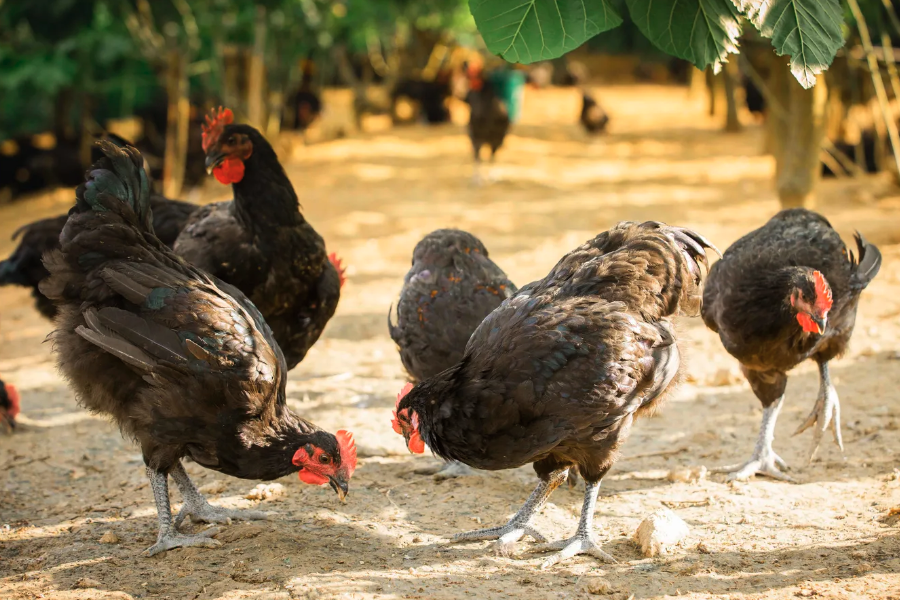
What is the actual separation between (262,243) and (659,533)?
2.66m

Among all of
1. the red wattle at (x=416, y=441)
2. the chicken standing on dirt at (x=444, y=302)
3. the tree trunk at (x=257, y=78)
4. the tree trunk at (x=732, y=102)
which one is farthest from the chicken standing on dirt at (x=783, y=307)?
the tree trunk at (x=732, y=102)

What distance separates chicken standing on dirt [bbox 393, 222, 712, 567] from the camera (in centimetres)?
341

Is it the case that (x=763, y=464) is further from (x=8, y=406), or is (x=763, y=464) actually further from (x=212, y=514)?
(x=8, y=406)

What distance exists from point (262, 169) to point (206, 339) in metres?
1.60

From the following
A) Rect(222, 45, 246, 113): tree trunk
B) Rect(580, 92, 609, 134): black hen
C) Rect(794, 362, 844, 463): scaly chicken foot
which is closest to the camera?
Rect(794, 362, 844, 463): scaly chicken foot

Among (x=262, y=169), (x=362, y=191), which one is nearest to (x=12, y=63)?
(x=362, y=191)

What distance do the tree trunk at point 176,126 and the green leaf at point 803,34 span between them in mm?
9974

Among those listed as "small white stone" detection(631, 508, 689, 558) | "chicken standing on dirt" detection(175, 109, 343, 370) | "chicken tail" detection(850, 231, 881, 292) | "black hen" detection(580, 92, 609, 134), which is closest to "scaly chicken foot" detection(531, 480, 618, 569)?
"small white stone" detection(631, 508, 689, 558)

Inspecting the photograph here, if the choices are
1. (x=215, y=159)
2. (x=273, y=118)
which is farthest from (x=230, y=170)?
(x=273, y=118)

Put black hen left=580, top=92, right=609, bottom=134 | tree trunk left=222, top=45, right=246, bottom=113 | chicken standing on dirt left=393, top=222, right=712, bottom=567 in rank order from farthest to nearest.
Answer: black hen left=580, top=92, right=609, bottom=134 → tree trunk left=222, top=45, right=246, bottom=113 → chicken standing on dirt left=393, top=222, right=712, bottom=567

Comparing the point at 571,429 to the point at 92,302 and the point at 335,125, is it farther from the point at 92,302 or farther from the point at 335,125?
the point at 335,125

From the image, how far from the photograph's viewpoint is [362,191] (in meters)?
12.8

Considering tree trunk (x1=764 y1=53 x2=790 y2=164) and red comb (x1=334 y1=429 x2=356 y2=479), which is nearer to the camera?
red comb (x1=334 y1=429 x2=356 y2=479)

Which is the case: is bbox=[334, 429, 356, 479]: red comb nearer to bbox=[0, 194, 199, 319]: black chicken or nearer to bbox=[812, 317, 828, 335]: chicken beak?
bbox=[812, 317, 828, 335]: chicken beak
